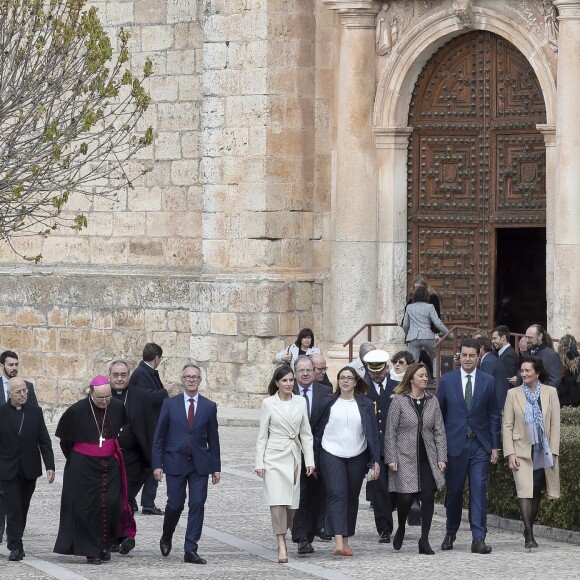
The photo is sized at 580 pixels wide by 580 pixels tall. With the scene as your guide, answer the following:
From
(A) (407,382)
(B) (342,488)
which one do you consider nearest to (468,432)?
(A) (407,382)

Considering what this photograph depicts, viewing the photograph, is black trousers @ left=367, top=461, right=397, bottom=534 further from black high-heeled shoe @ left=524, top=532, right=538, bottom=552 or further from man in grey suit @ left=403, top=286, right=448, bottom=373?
man in grey suit @ left=403, top=286, right=448, bottom=373

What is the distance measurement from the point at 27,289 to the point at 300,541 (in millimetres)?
12896

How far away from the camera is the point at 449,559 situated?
13578 mm

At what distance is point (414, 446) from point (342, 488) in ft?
2.14

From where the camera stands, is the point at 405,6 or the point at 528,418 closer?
the point at 528,418

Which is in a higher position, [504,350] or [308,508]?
[504,350]

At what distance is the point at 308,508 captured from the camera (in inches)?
554

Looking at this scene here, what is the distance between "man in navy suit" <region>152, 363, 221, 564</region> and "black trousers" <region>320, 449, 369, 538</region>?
2.81 feet

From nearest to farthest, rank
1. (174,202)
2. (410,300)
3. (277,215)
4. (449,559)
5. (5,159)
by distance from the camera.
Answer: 1. (449,559)
2. (5,159)
3. (410,300)
4. (277,215)
5. (174,202)

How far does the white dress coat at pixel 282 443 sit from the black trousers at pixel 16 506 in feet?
6.11

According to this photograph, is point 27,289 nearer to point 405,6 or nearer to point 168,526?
point 405,6

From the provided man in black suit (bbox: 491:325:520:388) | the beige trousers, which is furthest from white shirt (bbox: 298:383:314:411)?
man in black suit (bbox: 491:325:520:388)

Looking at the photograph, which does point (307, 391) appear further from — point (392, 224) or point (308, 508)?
point (392, 224)

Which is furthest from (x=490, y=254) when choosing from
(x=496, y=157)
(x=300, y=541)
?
(x=300, y=541)
